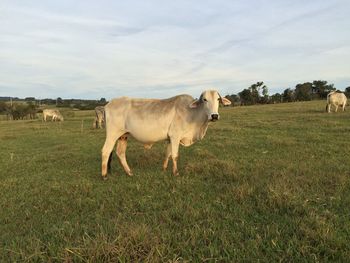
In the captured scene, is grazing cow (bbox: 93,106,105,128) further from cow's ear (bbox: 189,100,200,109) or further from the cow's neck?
cow's ear (bbox: 189,100,200,109)

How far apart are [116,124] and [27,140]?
45.0 feet

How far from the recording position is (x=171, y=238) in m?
4.32

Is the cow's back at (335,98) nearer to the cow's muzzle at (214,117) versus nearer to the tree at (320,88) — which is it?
the cow's muzzle at (214,117)

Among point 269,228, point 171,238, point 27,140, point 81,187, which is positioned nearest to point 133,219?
point 171,238

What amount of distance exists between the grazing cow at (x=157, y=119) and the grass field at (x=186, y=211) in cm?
81

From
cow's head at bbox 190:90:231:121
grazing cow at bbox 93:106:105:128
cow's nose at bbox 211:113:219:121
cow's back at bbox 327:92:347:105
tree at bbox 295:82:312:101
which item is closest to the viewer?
cow's nose at bbox 211:113:219:121

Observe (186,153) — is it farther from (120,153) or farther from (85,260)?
(85,260)

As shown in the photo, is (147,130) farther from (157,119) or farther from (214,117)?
(214,117)

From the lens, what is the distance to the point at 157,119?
28.9 ft

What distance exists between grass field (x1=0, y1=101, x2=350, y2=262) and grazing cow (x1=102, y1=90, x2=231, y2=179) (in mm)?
813

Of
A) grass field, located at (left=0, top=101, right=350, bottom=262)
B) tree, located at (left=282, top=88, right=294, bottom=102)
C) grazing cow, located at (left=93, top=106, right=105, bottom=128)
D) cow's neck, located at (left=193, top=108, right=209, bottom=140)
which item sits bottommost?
grass field, located at (left=0, top=101, right=350, bottom=262)

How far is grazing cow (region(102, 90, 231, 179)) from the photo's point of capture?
346 inches

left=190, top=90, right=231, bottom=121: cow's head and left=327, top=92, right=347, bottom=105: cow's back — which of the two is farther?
left=327, top=92, right=347, bottom=105: cow's back

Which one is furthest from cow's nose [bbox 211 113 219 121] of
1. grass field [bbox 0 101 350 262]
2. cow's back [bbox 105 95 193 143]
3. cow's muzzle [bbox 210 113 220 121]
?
grass field [bbox 0 101 350 262]
